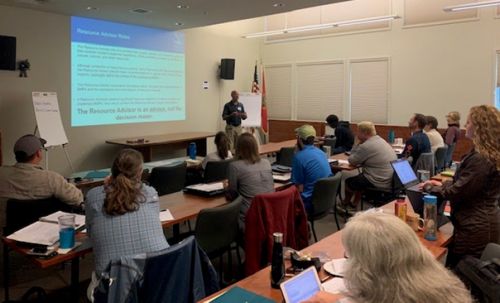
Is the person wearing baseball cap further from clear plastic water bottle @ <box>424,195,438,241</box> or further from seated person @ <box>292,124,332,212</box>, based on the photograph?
clear plastic water bottle @ <box>424,195,438,241</box>

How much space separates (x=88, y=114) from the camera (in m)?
7.55

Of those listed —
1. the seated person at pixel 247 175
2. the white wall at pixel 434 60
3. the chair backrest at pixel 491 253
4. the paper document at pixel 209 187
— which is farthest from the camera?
the white wall at pixel 434 60

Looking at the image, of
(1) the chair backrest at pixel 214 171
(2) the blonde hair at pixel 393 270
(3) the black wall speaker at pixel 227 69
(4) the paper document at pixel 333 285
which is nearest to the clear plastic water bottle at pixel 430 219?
(4) the paper document at pixel 333 285

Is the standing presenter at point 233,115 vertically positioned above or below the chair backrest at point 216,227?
above

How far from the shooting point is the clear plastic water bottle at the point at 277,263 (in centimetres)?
180

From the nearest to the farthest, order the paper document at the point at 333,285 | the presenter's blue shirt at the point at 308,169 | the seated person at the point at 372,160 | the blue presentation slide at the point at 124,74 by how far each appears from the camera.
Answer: the paper document at the point at 333,285 → the presenter's blue shirt at the point at 308,169 → the seated person at the point at 372,160 → the blue presentation slide at the point at 124,74

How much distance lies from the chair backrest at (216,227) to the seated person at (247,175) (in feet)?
1.13

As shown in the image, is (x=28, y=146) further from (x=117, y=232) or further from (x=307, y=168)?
(x=307, y=168)

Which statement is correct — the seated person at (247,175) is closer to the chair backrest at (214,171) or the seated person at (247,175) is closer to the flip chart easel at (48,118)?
the chair backrest at (214,171)

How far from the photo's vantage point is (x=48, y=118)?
21.4 feet

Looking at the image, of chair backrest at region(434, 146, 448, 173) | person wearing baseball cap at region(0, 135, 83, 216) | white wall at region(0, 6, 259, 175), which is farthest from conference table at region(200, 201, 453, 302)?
white wall at region(0, 6, 259, 175)

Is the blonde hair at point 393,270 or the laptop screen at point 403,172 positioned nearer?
the blonde hair at point 393,270

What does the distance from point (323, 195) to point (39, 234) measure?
2377mm

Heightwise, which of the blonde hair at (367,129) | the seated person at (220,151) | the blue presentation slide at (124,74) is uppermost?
the blue presentation slide at (124,74)
